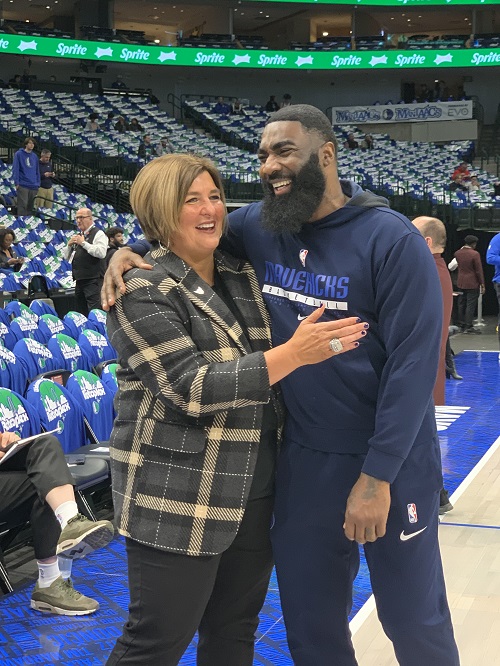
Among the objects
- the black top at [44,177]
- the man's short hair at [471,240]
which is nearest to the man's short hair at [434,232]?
the man's short hair at [471,240]

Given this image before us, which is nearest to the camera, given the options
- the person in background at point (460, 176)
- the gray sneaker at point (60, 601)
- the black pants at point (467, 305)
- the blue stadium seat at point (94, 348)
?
the gray sneaker at point (60, 601)

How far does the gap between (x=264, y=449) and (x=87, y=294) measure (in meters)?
7.28

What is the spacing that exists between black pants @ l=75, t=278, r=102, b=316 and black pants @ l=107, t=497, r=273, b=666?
23.0 feet

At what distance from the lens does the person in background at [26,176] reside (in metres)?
14.3

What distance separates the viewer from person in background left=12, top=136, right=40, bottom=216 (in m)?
14.3

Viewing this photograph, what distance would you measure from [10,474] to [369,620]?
4.96ft

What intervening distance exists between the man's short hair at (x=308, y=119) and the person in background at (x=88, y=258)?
692 cm

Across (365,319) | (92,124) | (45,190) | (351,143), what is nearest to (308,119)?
(365,319)

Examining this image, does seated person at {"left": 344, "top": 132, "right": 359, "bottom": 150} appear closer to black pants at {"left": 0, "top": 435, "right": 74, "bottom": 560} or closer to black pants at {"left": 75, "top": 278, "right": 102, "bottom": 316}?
black pants at {"left": 75, "top": 278, "right": 102, "bottom": 316}

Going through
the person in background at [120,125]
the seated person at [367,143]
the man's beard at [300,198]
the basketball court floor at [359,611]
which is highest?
the person in background at [120,125]

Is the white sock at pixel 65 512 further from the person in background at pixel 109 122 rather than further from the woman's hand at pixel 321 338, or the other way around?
the person in background at pixel 109 122

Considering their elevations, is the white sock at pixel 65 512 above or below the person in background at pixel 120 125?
below

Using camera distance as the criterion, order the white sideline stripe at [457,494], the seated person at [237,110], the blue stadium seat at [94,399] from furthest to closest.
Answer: the seated person at [237,110]
the blue stadium seat at [94,399]
the white sideline stripe at [457,494]

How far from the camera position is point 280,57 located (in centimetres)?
2914
